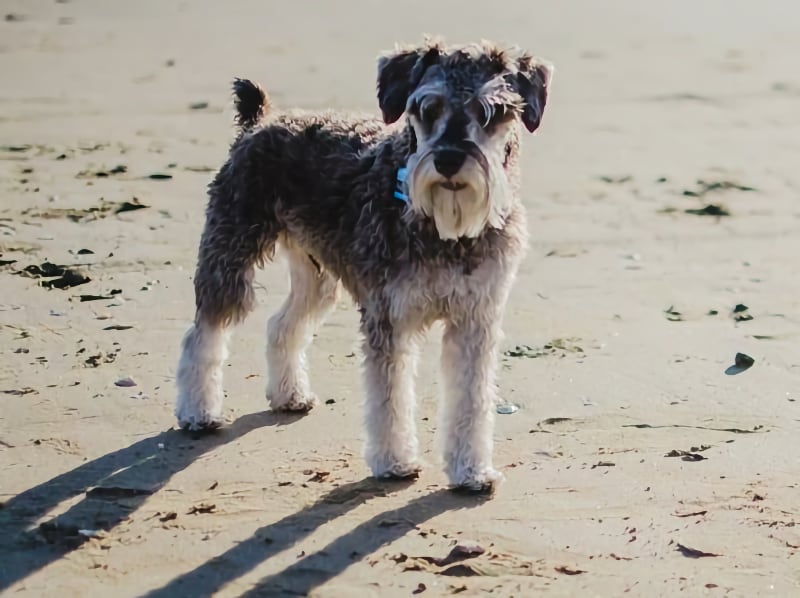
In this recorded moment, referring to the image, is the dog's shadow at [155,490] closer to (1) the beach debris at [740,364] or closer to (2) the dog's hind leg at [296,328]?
(2) the dog's hind leg at [296,328]

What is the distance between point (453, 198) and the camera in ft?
18.1

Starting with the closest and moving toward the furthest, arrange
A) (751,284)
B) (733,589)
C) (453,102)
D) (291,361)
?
(733,589) < (453,102) < (291,361) < (751,284)

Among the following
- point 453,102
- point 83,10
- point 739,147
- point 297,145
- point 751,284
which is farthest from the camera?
point 83,10

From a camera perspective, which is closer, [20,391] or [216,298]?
[216,298]

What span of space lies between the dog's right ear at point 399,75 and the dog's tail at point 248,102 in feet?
3.93

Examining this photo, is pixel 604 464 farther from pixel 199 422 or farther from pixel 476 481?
pixel 199 422

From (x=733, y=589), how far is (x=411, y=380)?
5.93ft

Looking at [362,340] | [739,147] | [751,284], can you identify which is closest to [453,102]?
[362,340]

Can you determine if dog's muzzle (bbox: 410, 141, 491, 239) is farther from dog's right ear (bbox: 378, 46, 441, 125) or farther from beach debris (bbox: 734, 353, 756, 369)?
beach debris (bbox: 734, 353, 756, 369)

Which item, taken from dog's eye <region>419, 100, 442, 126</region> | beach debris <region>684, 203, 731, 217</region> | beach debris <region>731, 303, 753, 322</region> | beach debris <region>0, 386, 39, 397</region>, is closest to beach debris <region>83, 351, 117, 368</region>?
beach debris <region>0, 386, 39, 397</region>

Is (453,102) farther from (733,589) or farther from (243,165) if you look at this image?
(733,589)

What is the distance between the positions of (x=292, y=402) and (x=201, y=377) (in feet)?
1.69

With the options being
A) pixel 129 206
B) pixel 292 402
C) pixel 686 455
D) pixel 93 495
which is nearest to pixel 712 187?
pixel 129 206

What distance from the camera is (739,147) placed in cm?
1180
